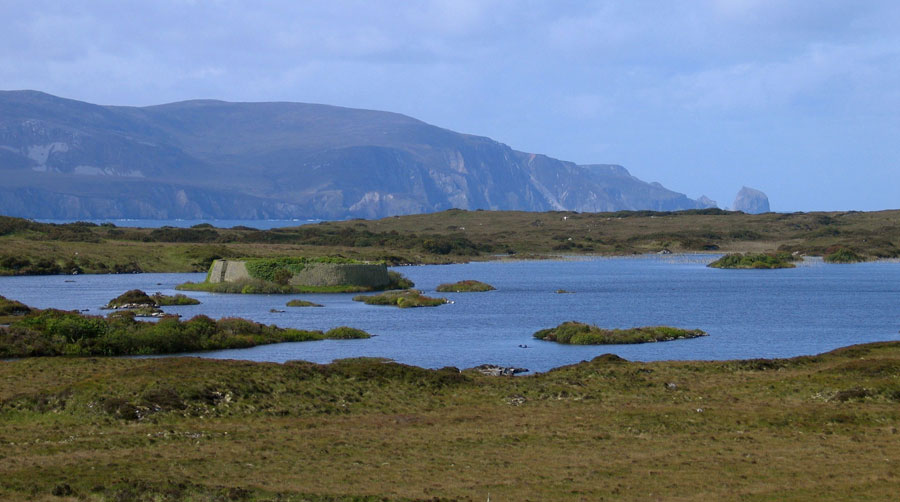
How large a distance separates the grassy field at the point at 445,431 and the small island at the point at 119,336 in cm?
382

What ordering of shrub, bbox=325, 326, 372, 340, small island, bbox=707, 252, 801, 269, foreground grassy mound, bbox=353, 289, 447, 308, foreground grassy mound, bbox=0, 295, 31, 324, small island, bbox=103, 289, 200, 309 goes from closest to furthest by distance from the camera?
shrub, bbox=325, 326, 372, 340
foreground grassy mound, bbox=0, 295, 31, 324
small island, bbox=103, 289, 200, 309
foreground grassy mound, bbox=353, 289, 447, 308
small island, bbox=707, 252, 801, 269

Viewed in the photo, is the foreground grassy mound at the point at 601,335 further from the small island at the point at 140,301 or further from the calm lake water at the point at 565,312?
the small island at the point at 140,301

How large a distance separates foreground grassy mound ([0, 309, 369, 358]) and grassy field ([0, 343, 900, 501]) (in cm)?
365

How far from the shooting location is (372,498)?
19.4 meters

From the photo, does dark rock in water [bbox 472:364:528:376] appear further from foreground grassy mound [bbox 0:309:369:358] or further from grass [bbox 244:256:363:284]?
grass [bbox 244:256:363:284]

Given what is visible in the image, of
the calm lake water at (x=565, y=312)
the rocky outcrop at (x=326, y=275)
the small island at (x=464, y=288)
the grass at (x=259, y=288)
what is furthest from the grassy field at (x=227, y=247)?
the small island at (x=464, y=288)

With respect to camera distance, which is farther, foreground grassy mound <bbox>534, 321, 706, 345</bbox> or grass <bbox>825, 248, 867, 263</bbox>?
grass <bbox>825, 248, 867, 263</bbox>

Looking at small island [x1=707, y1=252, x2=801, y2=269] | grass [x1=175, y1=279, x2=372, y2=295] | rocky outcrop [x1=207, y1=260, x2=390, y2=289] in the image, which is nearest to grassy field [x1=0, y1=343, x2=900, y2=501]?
grass [x1=175, y1=279, x2=372, y2=295]

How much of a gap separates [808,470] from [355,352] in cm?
3018

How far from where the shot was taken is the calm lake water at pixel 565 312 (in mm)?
50312

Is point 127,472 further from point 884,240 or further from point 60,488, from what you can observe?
point 884,240

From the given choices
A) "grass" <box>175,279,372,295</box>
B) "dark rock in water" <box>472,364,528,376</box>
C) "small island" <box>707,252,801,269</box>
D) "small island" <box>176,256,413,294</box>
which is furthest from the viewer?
"small island" <box>707,252,801,269</box>

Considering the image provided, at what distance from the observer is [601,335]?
55.0m

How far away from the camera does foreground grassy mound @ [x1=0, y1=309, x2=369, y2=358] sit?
43.3 meters
